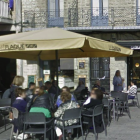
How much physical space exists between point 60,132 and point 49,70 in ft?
36.5

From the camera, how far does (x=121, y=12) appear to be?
17.0 metres

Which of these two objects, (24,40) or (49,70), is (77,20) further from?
(24,40)

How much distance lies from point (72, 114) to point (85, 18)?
36.7 ft

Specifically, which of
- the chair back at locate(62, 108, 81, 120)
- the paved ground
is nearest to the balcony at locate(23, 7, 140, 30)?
the paved ground

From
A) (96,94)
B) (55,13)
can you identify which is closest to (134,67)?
(55,13)

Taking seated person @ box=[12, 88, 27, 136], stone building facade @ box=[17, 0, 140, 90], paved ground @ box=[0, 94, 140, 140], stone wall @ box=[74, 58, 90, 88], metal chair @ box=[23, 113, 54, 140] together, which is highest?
stone building facade @ box=[17, 0, 140, 90]

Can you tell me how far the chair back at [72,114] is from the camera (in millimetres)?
6785

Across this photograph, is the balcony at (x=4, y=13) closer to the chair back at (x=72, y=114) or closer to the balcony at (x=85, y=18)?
the balcony at (x=85, y=18)

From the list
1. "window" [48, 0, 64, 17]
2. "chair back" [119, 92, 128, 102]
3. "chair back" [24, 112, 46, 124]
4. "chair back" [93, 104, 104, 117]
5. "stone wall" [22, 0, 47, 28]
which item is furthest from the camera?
"window" [48, 0, 64, 17]

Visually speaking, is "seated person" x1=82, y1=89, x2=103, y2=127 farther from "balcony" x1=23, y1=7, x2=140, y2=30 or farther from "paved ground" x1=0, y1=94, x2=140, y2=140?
"balcony" x1=23, y1=7, x2=140, y2=30

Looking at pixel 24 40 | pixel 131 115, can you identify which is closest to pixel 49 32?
pixel 24 40

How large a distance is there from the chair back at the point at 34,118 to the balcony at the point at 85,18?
10806mm

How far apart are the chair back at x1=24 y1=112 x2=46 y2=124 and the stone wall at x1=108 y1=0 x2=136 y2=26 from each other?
37.4 ft

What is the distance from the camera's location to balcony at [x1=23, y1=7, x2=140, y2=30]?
16984 millimetres
